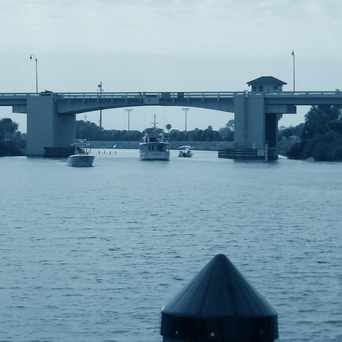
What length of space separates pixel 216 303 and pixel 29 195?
191 feet

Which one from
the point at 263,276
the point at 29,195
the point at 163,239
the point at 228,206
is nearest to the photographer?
the point at 263,276

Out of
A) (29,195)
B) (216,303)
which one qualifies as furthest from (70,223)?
(216,303)

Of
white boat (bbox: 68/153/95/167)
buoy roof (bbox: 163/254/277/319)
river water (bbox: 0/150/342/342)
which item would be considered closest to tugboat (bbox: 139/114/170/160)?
white boat (bbox: 68/153/95/167)

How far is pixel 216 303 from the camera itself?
5.93 meters

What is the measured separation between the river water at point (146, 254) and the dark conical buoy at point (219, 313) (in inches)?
484

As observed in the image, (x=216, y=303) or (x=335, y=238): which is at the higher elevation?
(x=216, y=303)

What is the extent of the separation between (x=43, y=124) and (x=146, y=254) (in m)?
92.1

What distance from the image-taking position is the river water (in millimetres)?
20094

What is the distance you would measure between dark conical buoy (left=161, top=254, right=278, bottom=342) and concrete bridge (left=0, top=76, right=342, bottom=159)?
346 ft

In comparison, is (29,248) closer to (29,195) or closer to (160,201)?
(160,201)

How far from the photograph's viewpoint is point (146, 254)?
3114cm

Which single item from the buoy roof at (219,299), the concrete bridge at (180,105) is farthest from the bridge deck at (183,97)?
the buoy roof at (219,299)

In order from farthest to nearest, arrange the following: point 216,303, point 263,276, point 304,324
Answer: point 263,276, point 304,324, point 216,303

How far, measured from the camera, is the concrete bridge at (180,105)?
11369cm
